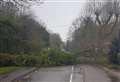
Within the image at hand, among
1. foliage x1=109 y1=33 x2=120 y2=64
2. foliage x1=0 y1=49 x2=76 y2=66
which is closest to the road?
foliage x1=0 y1=49 x2=76 y2=66

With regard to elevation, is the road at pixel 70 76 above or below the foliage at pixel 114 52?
below

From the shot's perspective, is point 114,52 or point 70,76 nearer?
point 70,76

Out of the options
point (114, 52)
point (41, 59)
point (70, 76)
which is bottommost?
point (70, 76)

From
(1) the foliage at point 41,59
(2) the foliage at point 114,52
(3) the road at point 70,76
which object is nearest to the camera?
(3) the road at point 70,76

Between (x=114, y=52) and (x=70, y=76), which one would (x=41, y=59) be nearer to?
(x=114, y=52)

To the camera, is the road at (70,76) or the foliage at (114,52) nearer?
the road at (70,76)

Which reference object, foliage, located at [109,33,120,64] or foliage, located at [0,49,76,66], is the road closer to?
foliage, located at [0,49,76,66]

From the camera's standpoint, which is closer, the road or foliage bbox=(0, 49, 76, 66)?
the road

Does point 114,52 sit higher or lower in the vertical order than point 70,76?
higher

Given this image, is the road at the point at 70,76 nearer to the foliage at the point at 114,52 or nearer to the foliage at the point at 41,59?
the foliage at the point at 41,59

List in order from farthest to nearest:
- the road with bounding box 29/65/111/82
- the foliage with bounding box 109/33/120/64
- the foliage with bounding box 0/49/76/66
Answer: the foliage with bounding box 109/33/120/64
the foliage with bounding box 0/49/76/66
the road with bounding box 29/65/111/82

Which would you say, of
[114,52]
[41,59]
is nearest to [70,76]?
[41,59]

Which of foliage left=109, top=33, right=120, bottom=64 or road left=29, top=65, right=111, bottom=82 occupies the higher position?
foliage left=109, top=33, right=120, bottom=64

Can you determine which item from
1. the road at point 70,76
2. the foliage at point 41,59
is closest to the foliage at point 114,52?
the foliage at point 41,59
